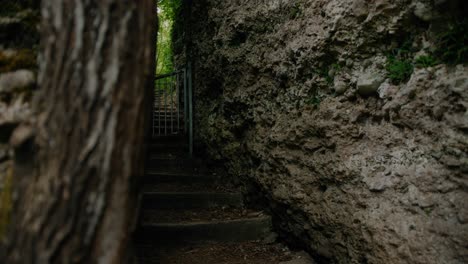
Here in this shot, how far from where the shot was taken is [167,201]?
3789 mm

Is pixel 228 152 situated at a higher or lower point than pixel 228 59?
lower

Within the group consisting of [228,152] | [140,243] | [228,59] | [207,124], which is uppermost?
[228,59]

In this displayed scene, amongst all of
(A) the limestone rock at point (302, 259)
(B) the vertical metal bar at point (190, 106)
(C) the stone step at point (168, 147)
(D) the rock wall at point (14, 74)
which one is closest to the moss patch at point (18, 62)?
(D) the rock wall at point (14, 74)

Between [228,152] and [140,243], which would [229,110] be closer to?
[228,152]

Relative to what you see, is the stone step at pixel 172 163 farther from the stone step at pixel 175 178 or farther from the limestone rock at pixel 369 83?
the limestone rock at pixel 369 83

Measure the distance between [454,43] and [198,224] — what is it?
8.36ft

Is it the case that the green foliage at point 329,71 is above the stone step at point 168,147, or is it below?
above

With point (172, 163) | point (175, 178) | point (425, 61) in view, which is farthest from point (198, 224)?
point (425, 61)

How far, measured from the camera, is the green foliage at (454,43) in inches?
76.6

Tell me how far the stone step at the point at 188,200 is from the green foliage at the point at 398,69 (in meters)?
2.29

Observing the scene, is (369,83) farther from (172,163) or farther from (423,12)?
(172,163)

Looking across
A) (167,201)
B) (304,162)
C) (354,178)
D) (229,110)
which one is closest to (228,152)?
(229,110)

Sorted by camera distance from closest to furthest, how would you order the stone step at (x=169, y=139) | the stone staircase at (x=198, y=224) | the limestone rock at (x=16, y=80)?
1. the limestone rock at (x=16, y=80)
2. the stone staircase at (x=198, y=224)
3. the stone step at (x=169, y=139)

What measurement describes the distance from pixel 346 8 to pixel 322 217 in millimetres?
1673
